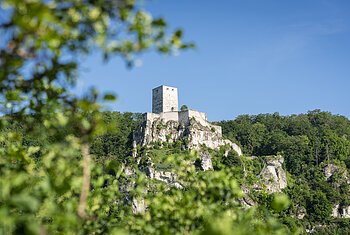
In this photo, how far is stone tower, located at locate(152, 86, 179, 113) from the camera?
76188 millimetres

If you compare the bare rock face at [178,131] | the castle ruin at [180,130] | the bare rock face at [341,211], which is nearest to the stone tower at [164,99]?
the castle ruin at [180,130]

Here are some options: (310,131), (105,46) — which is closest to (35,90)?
(105,46)

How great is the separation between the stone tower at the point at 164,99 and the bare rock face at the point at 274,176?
60.6ft

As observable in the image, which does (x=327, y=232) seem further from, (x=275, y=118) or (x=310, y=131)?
(x=275, y=118)

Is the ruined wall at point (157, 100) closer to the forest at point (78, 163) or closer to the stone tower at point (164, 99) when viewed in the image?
the stone tower at point (164, 99)

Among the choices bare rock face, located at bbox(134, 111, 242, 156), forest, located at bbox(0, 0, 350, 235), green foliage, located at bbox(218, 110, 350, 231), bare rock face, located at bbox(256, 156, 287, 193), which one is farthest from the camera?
bare rock face, located at bbox(134, 111, 242, 156)

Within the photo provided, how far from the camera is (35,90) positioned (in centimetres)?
379

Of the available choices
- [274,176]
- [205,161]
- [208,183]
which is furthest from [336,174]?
[208,183]

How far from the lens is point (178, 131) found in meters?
70.2

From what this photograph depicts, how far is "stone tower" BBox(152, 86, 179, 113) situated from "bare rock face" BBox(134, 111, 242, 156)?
164 inches

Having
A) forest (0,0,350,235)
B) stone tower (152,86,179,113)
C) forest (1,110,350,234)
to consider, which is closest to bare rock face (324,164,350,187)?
forest (1,110,350,234)

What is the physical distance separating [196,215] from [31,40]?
2.46 meters

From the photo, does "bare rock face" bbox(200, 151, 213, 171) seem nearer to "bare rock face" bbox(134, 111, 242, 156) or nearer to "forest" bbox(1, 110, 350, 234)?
"forest" bbox(1, 110, 350, 234)

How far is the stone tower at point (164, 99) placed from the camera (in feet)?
250
